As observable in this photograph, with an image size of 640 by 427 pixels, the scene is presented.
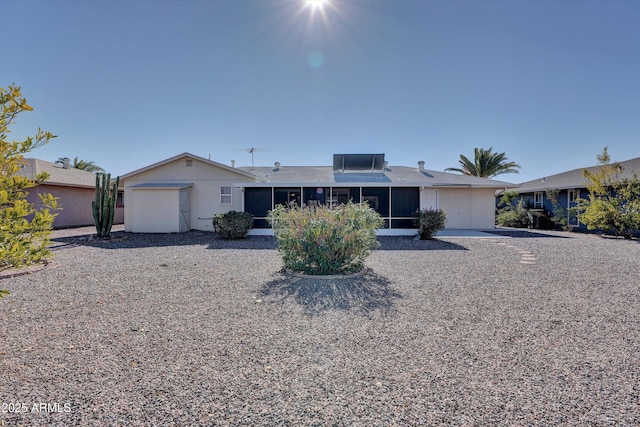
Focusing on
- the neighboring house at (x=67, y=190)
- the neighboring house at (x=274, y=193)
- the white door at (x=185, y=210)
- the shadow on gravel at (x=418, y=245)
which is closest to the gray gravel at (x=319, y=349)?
the shadow on gravel at (x=418, y=245)

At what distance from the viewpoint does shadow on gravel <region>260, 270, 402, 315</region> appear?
4.65 m

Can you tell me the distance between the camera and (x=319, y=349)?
3.23 meters

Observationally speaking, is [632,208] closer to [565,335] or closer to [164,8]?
[565,335]

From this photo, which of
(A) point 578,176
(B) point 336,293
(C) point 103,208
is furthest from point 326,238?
(A) point 578,176

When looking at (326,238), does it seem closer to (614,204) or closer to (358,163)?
(358,163)

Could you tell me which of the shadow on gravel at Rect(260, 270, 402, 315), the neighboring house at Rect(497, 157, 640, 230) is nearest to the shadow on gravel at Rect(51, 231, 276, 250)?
the shadow on gravel at Rect(260, 270, 402, 315)

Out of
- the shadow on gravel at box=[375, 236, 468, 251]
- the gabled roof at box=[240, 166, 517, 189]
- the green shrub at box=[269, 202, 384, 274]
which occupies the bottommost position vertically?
the shadow on gravel at box=[375, 236, 468, 251]

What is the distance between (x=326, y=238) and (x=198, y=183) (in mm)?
12164

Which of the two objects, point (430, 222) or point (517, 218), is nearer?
point (430, 222)

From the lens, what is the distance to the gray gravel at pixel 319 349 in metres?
2.23

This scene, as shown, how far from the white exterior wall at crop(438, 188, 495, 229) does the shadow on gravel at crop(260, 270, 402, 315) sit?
42.1ft

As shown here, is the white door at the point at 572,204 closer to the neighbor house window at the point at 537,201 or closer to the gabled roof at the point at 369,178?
the neighbor house window at the point at 537,201

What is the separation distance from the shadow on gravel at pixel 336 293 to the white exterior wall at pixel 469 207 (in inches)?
505

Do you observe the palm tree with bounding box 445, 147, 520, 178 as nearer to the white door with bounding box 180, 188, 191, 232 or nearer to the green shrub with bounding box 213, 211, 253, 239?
the green shrub with bounding box 213, 211, 253, 239
